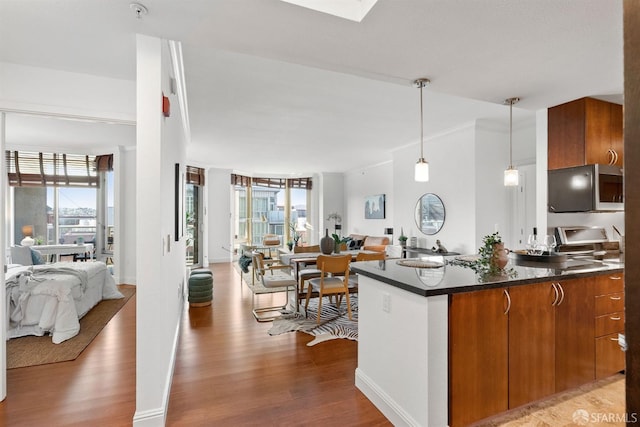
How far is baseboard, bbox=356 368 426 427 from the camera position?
193cm

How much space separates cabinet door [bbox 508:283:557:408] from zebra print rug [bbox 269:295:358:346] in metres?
1.68

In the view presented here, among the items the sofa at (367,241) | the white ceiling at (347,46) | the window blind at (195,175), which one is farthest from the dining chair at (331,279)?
the window blind at (195,175)

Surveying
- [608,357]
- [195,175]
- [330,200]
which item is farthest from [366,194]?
[608,357]

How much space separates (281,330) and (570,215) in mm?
3397

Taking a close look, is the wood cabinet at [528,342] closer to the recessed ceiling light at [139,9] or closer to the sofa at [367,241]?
the recessed ceiling light at [139,9]

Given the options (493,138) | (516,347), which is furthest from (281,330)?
(493,138)

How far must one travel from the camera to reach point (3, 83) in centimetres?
231

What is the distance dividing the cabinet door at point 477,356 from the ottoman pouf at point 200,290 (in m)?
3.77

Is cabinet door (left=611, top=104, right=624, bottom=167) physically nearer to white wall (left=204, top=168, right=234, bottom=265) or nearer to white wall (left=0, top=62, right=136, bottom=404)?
white wall (left=0, top=62, right=136, bottom=404)

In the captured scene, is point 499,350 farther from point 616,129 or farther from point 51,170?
point 51,170

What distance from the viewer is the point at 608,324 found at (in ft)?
7.93

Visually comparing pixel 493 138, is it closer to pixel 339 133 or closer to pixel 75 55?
pixel 339 133

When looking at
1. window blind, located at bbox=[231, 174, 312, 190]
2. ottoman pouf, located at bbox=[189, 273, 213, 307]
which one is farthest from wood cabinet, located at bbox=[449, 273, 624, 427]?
window blind, located at bbox=[231, 174, 312, 190]

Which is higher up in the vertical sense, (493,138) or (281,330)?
(493,138)
